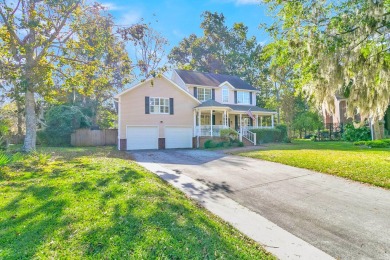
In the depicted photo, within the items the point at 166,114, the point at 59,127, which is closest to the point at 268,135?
the point at 166,114

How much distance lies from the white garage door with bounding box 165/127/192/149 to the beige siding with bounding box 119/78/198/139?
432 millimetres

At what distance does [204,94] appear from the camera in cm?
2381

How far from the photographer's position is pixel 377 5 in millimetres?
5750

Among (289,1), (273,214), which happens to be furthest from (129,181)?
(289,1)

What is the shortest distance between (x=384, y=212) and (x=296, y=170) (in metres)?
3.86

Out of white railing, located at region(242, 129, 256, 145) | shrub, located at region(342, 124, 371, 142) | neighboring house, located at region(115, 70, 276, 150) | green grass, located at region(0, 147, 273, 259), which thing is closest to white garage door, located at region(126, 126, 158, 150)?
neighboring house, located at region(115, 70, 276, 150)

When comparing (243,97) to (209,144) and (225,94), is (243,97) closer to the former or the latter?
(225,94)

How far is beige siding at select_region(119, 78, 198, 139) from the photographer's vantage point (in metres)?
18.9

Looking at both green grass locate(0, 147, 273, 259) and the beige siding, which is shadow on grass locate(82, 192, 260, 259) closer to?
green grass locate(0, 147, 273, 259)

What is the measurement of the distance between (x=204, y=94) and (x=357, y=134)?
13.8 meters

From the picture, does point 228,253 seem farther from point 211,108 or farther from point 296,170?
point 211,108

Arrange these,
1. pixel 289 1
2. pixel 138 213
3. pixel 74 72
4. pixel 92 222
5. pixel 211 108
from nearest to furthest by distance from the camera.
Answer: pixel 92 222 → pixel 138 213 → pixel 289 1 → pixel 74 72 → pixel 211 108

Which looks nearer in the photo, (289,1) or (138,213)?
(138,213)

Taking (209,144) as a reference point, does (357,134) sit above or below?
above
